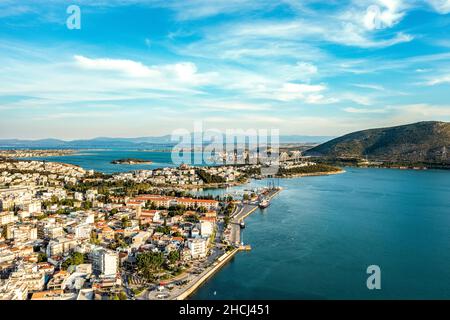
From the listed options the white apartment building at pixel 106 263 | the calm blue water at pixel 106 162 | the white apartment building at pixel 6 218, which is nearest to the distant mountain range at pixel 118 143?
the calm blue water at pixel 106 162

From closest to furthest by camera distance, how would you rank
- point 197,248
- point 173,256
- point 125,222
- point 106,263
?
point 106,263 → point 173,256 → point 197,248 → point 125,222

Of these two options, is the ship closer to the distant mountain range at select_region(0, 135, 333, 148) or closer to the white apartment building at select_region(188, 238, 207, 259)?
the white apartment building at select_region(188, 238, 207, 259)

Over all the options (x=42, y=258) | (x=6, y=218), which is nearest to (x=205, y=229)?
(x=42, y=258)

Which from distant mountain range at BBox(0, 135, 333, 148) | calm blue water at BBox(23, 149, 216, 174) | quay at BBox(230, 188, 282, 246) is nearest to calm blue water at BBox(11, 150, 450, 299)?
quay at BBox(230, 188, 282, 246)

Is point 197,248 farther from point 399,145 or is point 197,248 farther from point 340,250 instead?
point 399,145

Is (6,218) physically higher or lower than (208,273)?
higher
